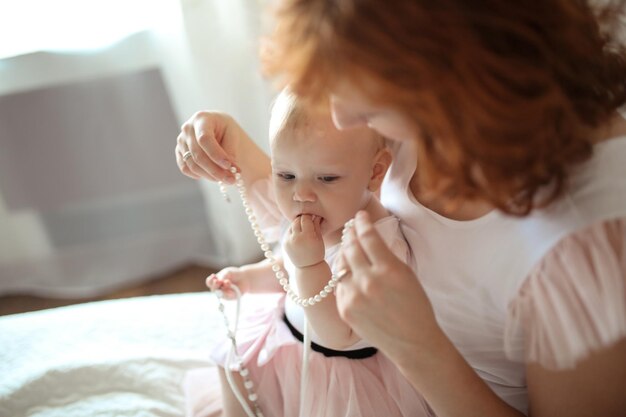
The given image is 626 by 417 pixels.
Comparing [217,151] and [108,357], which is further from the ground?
[217,151]

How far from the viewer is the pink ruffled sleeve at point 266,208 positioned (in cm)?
101

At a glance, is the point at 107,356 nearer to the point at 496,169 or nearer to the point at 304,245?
the point at 304,245

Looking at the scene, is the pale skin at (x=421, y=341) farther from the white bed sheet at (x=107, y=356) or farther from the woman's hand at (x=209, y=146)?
the white bed sheet at (x=107, y=356)

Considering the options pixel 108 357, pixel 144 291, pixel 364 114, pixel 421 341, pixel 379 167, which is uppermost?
pixel 364 114

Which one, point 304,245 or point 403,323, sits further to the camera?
point 304,245

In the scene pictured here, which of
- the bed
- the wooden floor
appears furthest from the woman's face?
the wooden floor

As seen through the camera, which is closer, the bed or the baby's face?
the baby's face

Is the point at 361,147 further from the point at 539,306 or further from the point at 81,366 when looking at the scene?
the point at 81,366

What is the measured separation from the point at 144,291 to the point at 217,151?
3.38 ft

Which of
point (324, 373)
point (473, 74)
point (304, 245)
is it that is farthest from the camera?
point (324, 373)

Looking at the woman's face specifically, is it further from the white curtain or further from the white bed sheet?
the white curtain

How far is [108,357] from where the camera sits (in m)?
1.08

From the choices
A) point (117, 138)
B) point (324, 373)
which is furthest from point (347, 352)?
point (117, 138)

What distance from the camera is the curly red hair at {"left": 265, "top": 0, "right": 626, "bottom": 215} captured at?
20.5 inches
